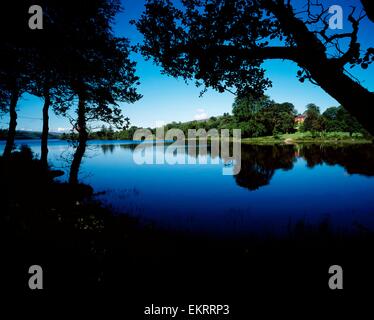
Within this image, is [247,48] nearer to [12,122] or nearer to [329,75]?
[329,75]

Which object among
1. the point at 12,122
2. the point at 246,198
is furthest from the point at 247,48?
the point at 12,122

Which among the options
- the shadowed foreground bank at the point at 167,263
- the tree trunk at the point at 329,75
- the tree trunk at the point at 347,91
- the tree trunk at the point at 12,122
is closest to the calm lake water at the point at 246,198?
the shadowed foreground bank at the point at 167,263

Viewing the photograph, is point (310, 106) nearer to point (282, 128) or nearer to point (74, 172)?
point (282, 128)

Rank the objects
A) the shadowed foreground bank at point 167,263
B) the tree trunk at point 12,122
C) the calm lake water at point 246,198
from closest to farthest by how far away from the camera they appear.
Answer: the shadowed foreground bank at point 167,263, the calm lake water at point 246,198, the tree trunk at point 12,122

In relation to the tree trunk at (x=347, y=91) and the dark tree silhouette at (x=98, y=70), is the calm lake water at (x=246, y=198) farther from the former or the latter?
the tree trunk at (x=347, y=91)

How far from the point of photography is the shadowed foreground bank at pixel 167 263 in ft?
17.7

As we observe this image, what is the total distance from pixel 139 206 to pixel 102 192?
246 inches

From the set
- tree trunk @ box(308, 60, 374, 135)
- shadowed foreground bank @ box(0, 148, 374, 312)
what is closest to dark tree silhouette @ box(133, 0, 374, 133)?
tree trunk @ box(308, 60, 374, 135)

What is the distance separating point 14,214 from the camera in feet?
23.9

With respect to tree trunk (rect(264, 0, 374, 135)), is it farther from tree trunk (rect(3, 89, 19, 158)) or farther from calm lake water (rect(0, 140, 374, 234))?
tree trunk (rect(3, 89, 19, 158))

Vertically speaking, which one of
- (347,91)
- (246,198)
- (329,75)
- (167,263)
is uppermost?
(329,75)

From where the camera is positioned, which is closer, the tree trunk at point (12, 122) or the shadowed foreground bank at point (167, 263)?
the shadowed foreground bank at point (167, 263)

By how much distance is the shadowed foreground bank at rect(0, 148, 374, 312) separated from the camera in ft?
17.7

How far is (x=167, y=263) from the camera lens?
299 inches
